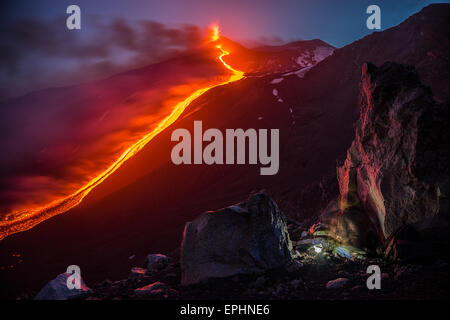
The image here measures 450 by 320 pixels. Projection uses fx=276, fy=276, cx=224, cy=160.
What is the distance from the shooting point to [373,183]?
238 inches

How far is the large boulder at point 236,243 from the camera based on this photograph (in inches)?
Result: 194

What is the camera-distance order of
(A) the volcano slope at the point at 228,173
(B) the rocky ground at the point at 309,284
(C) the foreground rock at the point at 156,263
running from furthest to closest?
1. (A) the volcano slope at the point at 228,173
2. (C) the foreground rock at the point at 156,263
3. (B) the rocky ground at the point at 309,284

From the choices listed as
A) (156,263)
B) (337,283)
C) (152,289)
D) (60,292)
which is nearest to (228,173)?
(156,263)

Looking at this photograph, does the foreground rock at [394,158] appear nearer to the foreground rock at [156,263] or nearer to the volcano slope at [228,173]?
the foreground rock at [156,263]

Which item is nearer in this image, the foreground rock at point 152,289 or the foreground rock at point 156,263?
the foreground rock at point 152,289

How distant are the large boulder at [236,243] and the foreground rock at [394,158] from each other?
2.19 metres

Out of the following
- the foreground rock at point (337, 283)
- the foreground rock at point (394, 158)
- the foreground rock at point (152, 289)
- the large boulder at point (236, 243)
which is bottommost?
the foreground rock at point (152, 289)

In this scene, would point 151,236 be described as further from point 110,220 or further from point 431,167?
point 431,167

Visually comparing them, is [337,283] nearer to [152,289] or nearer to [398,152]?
[398,152]

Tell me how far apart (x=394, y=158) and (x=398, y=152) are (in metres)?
0.14

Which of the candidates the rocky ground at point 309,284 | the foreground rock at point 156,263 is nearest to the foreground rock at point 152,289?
the rocky ground at point 309,284

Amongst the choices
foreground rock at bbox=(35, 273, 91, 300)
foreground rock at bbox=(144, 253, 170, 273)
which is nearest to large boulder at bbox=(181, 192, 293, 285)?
foreground rock at bbox=(144, 253, 170, 273)

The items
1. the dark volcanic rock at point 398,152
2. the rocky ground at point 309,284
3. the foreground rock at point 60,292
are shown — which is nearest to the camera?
the rocky ground at point 309,284

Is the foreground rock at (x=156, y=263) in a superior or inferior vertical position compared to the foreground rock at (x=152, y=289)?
inferior
